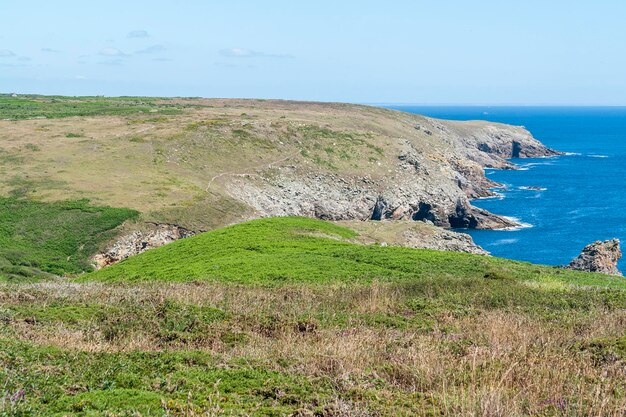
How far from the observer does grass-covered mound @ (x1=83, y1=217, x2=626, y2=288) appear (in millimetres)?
32656

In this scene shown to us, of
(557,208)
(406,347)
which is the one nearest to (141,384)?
(406,347)

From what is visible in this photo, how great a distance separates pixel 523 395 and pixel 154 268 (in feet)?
101

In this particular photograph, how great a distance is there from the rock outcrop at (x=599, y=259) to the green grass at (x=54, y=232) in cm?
4269

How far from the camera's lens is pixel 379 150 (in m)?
106

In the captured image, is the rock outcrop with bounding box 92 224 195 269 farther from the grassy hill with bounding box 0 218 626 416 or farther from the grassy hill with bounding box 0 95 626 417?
the grassy hill with bounding box 0 218 626 416

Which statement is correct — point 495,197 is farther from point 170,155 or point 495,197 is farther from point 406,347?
point 406,347

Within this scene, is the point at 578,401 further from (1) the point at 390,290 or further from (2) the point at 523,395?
(1) the point at 390,290

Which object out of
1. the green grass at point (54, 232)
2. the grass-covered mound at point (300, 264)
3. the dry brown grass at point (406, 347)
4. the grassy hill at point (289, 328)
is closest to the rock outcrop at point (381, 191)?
the green grass at point (54, 232)

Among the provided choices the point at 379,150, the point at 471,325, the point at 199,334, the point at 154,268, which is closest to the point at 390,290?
the point at 471,325

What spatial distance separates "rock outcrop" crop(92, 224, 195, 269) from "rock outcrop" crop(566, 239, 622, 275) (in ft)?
121

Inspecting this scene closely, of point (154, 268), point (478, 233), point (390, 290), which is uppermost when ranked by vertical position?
point (390, 290)

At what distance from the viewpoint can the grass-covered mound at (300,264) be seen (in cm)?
3266

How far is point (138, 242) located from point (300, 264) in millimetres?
26582

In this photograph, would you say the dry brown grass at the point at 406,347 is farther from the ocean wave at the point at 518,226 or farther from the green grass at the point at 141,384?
the ocean wave at the point at 518,226
